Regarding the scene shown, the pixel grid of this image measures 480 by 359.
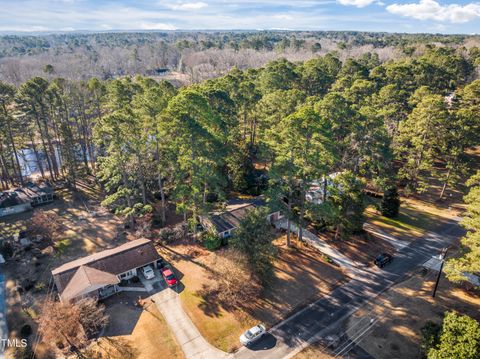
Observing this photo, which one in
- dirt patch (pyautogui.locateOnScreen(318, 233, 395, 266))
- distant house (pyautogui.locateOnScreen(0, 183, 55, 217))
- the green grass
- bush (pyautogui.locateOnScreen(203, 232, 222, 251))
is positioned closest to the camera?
dirt patch (pyautogui.locateOnScreen(318, 233, 395, 266))

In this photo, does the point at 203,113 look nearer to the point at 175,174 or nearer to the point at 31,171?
the point at 175,174

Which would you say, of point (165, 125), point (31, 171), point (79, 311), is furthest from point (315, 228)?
point (31, 171)

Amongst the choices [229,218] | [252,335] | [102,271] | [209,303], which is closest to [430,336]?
[252,335]

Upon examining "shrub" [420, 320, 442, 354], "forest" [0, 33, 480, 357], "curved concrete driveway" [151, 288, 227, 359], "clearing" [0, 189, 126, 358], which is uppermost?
"forest" [0, 33, 480, 357]

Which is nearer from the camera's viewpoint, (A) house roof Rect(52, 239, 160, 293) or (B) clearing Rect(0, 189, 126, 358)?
(B) clearing Rect(0, 189, 126, 358)

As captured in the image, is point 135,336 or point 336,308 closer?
point 135,336

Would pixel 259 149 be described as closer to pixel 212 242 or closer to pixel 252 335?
pixel 212 242

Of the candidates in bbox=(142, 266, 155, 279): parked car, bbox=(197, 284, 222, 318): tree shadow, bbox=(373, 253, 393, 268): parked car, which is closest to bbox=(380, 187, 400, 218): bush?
bbox=(373, 253, 393, 268): parked car

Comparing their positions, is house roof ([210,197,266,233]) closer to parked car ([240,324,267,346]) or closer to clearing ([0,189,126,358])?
clearing ([0,189,126,358])
